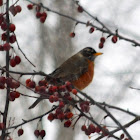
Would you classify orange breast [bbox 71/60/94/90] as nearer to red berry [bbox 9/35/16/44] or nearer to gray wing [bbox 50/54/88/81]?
gray wing [bbox 50/54/88/81]

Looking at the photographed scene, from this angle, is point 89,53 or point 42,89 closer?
point 42,89

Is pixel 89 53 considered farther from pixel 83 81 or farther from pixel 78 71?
pixel 83 81

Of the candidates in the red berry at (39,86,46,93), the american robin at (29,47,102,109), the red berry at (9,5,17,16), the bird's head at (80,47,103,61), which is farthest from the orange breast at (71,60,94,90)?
the red berry at (39,86,46,93)

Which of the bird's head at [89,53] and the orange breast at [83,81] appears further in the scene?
the bird's head at [89,53]

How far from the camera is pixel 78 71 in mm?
3812

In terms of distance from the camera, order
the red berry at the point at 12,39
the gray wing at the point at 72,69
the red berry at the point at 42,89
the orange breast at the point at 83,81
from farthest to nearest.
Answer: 1. the orange breast at the point at 83,81
2. the gray wing at the point at 72,69
3. the red berry at the point at 12,39
4. the red berry at the point at 42,89

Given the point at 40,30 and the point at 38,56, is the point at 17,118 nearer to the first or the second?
the point at 38,56

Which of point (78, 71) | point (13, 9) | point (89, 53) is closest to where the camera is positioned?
point (13, 9)

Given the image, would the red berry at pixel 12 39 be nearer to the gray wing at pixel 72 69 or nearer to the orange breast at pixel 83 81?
the gray wing at pixel 72 69

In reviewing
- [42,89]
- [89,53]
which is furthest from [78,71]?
[42,89]

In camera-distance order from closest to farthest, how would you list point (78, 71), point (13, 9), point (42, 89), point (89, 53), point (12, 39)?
point (42, 89) → point (12, 39) → point (13, 9) → point (78, 71) → point (89, 53)

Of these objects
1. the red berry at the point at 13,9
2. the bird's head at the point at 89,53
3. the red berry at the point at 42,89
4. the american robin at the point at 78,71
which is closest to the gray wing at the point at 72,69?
the american robin at the point at 78,71

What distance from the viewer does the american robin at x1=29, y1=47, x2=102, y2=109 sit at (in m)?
3.56

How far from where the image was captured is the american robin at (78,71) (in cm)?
356
